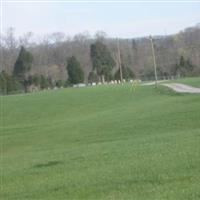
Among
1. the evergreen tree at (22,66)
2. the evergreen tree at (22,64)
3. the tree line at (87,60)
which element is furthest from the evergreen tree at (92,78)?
the evergreen tree at (22,66)

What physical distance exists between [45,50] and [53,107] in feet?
349

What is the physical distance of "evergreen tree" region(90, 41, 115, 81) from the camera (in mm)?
128625

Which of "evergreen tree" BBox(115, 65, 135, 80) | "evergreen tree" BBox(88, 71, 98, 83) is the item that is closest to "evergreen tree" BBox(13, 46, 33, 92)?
"evergreen tree" BBox(88, 71, 98, 83)

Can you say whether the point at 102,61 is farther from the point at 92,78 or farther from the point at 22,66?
the point at 22,66

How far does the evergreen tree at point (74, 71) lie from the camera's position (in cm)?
11575

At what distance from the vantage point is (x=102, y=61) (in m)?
129

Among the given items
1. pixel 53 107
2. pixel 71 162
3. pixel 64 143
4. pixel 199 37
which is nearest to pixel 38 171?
pixel 71 162

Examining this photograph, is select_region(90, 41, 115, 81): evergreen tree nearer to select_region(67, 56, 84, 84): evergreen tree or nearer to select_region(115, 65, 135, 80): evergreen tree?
select_region(115, 65, 135, 80): evergreen tree

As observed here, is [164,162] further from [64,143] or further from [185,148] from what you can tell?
[64,143]

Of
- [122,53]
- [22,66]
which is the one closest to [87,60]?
[122,53]

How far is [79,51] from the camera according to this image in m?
156

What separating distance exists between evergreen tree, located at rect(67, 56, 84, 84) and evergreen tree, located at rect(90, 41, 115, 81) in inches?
392

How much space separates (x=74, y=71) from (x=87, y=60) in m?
31.6

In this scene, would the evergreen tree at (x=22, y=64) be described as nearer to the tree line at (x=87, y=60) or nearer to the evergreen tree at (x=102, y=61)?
the tree line at (x=87, y=60)
